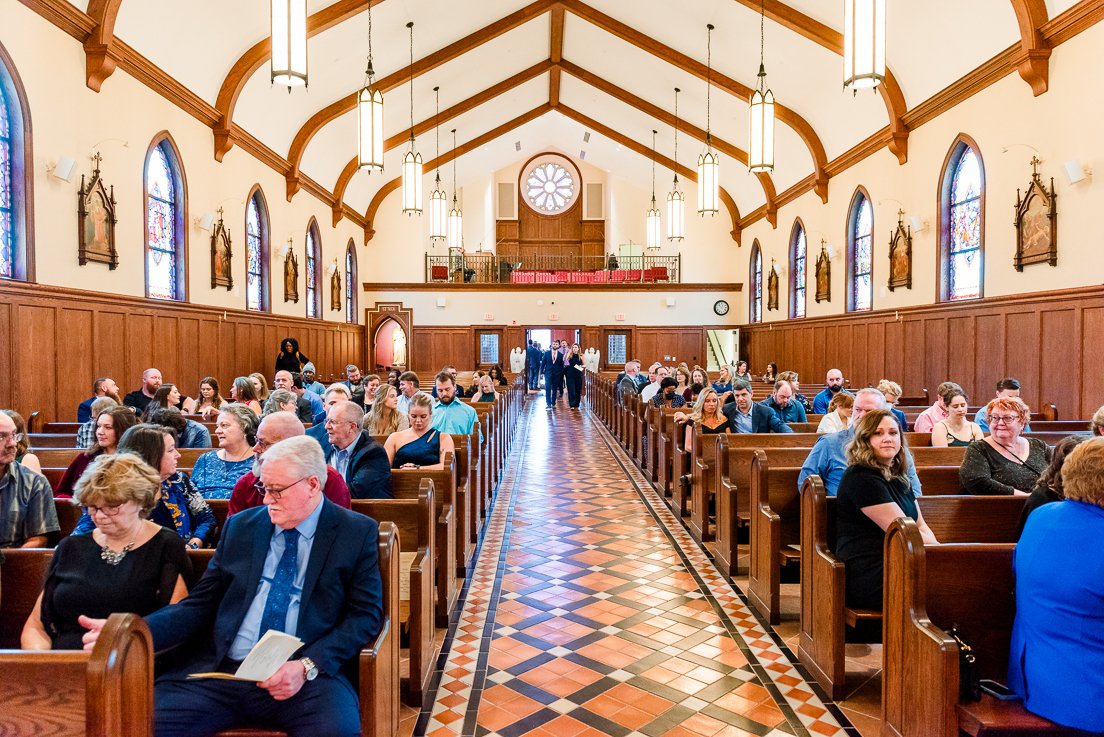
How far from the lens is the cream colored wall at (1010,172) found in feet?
24.8

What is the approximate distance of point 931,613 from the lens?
8.74ft

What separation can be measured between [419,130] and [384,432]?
1336 centimetres

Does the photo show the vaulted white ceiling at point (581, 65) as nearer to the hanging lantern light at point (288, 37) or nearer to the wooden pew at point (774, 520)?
the hanging lantern light at point (288, 37)

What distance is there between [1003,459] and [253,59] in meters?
10.8

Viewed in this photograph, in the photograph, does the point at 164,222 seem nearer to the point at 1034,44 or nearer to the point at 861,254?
the point at 1034,44

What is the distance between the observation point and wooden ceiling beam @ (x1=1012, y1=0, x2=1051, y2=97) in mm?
7945

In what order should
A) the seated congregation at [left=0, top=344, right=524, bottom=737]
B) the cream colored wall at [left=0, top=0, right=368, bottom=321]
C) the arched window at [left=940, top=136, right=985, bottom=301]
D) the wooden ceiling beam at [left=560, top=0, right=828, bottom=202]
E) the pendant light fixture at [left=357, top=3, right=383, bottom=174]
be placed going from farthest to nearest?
the wooden ceiling beam at [left=560, top=0, right=828, bottom=202], the arched window at [left=940, top=136, right=985, bottom=301], the pendant light fixture at [left=357, top=3, right=383, bottom=174], the cream colored wall at [left=0, top=0, right=368, bottom=321], the seated congregation at [left=0, top=344, right=524, bottom=737]

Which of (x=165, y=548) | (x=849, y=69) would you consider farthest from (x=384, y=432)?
(x=849, y=69)

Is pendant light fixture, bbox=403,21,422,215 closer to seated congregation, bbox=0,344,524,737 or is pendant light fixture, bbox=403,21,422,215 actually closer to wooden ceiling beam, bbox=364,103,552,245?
wooden ceiling beam, bbox=364,103,552,245

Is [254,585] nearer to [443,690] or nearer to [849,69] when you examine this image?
[443,690]

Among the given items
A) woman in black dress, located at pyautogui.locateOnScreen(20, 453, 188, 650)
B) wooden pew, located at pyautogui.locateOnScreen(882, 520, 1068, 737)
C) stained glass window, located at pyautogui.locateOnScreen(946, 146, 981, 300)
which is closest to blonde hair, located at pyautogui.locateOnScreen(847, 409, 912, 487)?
wooden pew, located at pyautogui.locateOnScreen(882, 520, 1068, 737)

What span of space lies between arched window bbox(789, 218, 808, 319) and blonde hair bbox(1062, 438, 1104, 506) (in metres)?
15.1

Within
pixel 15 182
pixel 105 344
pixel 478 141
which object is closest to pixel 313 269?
pixel 478 141

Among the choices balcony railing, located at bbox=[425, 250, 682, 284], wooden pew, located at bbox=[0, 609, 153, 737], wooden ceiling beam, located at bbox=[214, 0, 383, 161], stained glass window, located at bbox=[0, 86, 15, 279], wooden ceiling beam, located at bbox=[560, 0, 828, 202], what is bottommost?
wooden pew, located at bbox=[0, 609, 153, 737]
